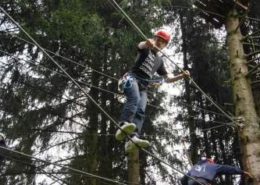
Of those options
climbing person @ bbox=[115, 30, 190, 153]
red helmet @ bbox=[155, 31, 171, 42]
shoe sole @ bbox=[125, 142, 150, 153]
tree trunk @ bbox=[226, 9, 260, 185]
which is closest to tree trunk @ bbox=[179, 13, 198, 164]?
tree trunk @ bbox=[226, 9, 260, 185]

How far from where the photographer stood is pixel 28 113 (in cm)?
962

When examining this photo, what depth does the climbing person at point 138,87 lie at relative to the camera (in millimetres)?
4453

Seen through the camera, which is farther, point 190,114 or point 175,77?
point 190,114

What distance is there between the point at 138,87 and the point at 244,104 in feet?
6.30

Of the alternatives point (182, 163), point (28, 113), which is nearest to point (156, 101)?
point (182, 163)

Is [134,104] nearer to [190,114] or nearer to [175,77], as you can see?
[175,77]

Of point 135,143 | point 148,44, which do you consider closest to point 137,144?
point 135,143

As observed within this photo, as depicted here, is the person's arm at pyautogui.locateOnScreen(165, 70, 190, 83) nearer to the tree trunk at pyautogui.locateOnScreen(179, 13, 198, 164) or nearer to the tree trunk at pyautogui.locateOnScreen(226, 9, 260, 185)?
the tree trunk at pyautogui.locateOnScreen(226, 9, 260, 185)

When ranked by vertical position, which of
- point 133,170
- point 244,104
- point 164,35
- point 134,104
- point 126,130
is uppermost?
point 164,35

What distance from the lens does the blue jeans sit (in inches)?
178

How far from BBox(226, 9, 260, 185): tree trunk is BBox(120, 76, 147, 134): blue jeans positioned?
65.7 inches

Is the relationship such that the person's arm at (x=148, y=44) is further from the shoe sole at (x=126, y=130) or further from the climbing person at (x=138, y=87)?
the shoe sole at (x=126, y=130)

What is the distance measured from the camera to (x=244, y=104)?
6.02 m

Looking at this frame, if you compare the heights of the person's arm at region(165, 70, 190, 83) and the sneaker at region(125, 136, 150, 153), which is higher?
the person's arm at region(165, 70, 190, 83)
